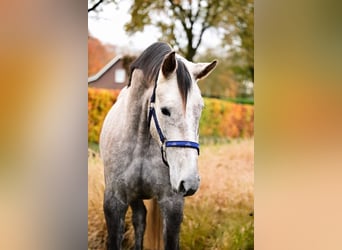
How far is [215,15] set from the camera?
8.62 feet

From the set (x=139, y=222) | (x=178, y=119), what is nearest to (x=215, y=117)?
(x=178, y=119)

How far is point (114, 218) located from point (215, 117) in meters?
0.74

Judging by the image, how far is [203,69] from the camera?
2.59m

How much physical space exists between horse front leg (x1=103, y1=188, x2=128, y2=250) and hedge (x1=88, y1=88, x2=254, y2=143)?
1.05 ft

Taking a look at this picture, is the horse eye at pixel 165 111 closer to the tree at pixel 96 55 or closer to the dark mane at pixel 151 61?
the dark mane at pixel 151 61

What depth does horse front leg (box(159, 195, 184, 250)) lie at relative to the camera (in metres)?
2.58

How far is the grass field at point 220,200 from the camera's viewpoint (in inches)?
103

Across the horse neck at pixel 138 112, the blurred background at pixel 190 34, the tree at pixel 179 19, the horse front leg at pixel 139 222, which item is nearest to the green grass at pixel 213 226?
the horse front leg at pixel 139 222

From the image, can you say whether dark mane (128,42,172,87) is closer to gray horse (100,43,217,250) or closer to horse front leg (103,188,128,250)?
gray horse (100,43,217,250)

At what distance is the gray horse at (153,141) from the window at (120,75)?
47mm

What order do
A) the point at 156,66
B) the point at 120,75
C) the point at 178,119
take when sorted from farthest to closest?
the point at 120,75
the point at 156,66
the point at 178,119

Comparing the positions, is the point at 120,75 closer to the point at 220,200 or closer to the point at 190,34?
the point at 190,34
